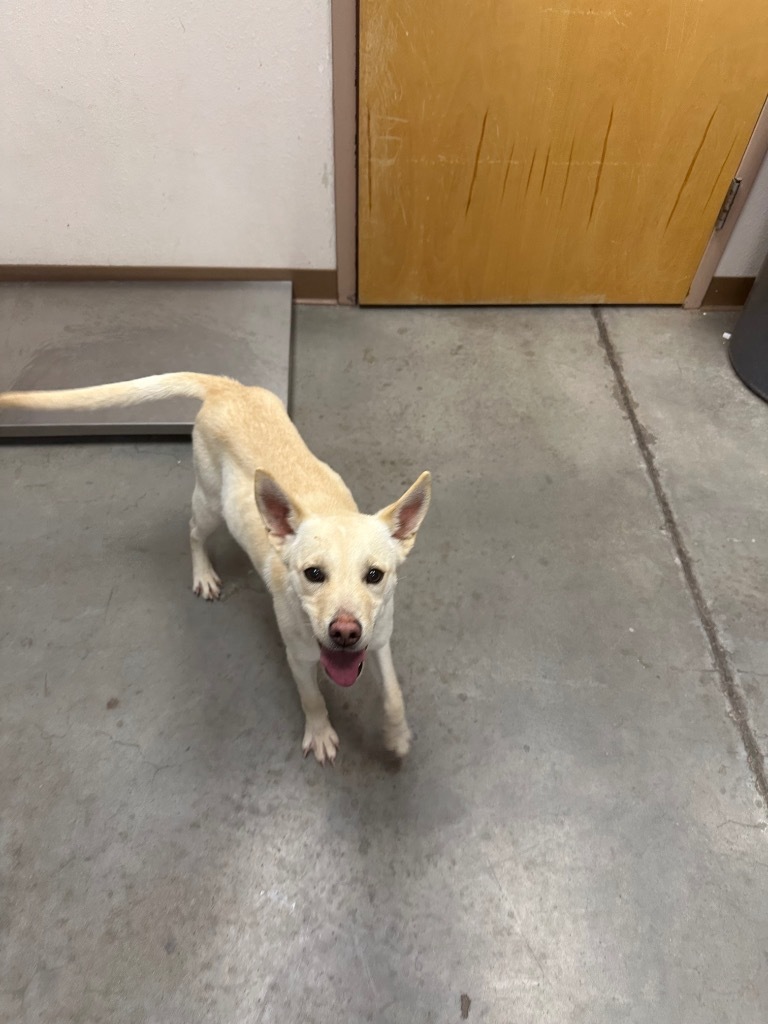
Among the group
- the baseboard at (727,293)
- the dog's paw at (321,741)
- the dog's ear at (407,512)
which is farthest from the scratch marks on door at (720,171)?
the dog's paw at (321,741)

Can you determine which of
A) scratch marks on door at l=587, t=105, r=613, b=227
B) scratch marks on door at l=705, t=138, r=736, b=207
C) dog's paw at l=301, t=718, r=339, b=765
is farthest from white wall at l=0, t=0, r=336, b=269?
dog's paw at l=301, t=718, r=339, b=765

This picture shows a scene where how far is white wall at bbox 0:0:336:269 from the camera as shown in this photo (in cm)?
254

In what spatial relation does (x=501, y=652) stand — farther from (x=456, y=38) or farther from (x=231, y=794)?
(x=456, y=38)

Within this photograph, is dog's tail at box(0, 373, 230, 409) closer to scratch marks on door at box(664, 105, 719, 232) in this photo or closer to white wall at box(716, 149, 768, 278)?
scratch marks on door at box(664, 105, 719, 232)

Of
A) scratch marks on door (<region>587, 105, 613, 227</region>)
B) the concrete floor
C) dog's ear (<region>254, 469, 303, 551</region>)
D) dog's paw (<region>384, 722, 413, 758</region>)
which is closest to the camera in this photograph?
dog's ear (<region>254, 469, 303, 551</region>)

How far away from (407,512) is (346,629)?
1.09 feet

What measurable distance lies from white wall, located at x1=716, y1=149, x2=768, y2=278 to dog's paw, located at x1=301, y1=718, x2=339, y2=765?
2.99m

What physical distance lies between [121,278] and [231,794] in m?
2.56

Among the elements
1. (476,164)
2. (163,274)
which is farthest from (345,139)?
(163,274)

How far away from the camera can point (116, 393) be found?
1896 mm

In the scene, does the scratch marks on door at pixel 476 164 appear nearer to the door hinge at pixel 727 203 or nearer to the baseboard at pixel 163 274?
the baseboard at pixel 163 274

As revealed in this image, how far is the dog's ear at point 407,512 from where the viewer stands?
1458 millimetres

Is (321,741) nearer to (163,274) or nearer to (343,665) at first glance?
(343,665)

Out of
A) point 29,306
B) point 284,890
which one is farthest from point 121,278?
point 284,890
